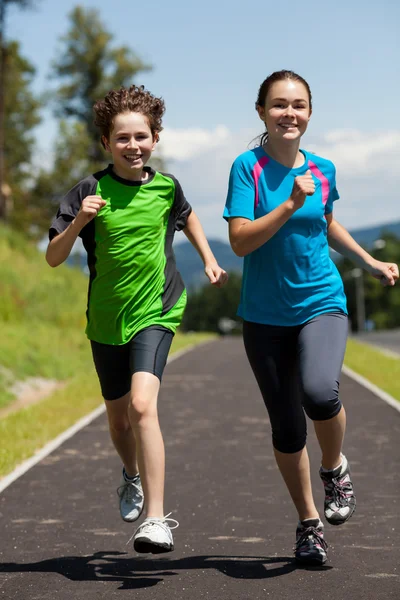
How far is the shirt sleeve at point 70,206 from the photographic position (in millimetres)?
5059

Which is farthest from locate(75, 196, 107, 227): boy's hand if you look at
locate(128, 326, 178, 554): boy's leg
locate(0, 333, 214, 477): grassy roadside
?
locate(0, 333, 214, 477): grassy roadside

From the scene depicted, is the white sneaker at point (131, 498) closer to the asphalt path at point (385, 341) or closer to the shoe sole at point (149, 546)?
the shoe sole at point (149, 546)

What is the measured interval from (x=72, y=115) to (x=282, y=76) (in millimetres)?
50847

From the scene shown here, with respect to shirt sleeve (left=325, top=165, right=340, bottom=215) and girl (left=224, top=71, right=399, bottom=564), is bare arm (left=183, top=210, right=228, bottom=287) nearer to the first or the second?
girl (left=224, top=71, right=399, bottom=564)

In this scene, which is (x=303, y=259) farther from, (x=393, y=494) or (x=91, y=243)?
(x=393, y=494)

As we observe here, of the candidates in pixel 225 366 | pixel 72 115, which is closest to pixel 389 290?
pixel 72 115

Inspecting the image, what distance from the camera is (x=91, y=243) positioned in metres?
5.14

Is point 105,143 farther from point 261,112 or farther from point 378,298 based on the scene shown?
point 378,298

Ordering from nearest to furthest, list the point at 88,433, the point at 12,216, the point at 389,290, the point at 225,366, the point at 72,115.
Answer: the point at 88,433 → the point at 225,366 → the point at 12,216 → the point at 72,115 → the point at 389,290

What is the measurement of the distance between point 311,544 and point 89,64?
164 feet

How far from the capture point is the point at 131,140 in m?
5.09

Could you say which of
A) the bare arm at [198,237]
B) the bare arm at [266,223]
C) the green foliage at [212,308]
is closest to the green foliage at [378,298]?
the green foliage at [212,308]

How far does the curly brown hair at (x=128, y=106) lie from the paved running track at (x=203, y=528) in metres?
2.15

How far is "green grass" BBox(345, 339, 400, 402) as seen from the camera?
53.4ft
